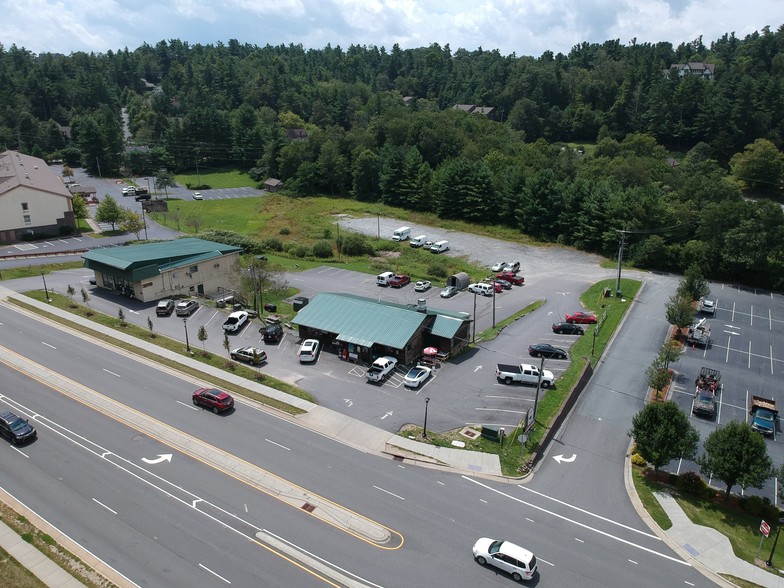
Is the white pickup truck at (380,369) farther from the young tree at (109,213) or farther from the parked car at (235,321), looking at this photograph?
the young tree at (109,213)

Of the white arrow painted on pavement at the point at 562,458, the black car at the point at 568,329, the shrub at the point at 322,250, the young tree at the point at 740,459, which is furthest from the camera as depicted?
the shrub at the point at 322,250

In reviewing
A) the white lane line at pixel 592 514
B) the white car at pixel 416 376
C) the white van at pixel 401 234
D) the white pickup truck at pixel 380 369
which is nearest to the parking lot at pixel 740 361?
the white lane line at pixel 592 514

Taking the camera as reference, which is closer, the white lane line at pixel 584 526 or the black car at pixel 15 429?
the white lane line at pixel 584 526

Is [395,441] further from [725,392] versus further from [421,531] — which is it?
[725,392]

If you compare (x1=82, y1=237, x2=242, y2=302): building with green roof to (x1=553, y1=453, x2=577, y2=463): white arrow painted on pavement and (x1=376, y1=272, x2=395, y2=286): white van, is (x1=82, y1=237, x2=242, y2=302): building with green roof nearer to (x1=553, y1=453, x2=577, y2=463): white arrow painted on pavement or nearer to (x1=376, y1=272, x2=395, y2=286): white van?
(x1=376, y1=272, x2=395, y2=286): white van

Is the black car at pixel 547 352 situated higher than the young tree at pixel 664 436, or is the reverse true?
the young tree at pixel 664 436

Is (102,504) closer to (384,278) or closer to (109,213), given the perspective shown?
(384,278)

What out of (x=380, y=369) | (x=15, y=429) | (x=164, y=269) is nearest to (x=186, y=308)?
(x=164, y=269)

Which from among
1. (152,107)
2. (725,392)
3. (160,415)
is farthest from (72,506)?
(152,107)
